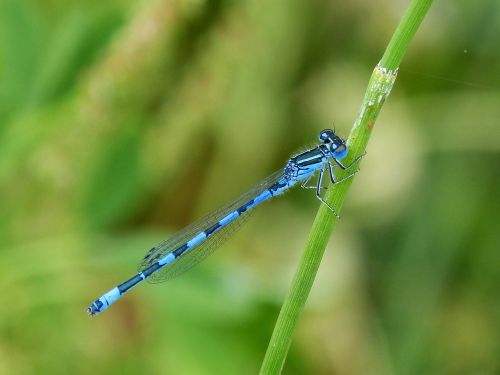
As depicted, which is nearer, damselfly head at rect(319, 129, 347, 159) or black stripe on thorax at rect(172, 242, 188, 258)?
damselfly head at rect(319, 129, 347, 159)

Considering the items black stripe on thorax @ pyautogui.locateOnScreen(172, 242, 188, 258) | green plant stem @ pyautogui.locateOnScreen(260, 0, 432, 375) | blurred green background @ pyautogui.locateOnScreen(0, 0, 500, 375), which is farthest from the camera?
blurred green background @ pyautogui.locateOnScreen(0, 0, 500, 375)

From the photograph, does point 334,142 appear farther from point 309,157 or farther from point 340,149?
point 309,157

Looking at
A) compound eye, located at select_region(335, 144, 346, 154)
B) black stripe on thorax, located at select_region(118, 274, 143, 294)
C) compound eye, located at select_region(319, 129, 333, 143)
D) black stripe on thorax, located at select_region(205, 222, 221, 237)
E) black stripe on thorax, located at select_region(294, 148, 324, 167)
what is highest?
black stripe on thorax, located at select_region(205, 222, 221, 237)

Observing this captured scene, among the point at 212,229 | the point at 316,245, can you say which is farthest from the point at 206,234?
the point at 316,245

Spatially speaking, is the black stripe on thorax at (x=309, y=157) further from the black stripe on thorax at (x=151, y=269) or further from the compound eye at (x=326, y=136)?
the black stripe on thorax at (x=151, y=269)

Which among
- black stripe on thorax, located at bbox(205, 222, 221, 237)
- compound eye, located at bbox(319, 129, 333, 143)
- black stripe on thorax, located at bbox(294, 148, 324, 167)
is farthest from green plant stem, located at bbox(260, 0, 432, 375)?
black stripe on thorax, located at bbox(205, 222, 221, 237)

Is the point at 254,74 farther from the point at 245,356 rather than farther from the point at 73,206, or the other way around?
the point at 245,356

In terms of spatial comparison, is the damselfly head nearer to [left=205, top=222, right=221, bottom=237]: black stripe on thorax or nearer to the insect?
the insect

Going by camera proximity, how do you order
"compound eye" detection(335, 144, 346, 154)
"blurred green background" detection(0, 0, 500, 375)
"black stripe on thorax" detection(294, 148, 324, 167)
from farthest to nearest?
"blurred green background" detection(0, 0, 500, 375) → "black stripe on thorax" detection(294, 148, 324, 167) → "compound eye" detection(335, 144, 346, 154)
